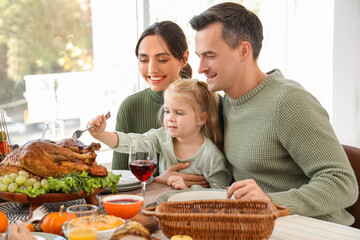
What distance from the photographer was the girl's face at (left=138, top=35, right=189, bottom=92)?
100 inches

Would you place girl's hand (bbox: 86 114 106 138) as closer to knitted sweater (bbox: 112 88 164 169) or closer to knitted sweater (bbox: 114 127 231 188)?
knitted sweater (bbox: 114 127 231 188)

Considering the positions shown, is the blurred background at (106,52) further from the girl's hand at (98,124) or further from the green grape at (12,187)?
the green grape at (12,187)

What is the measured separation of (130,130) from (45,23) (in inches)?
57.6

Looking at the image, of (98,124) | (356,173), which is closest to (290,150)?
(356,173)

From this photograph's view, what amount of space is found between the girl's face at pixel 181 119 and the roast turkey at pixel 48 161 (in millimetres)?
627

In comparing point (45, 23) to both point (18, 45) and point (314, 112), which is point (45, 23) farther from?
point (314, 112)

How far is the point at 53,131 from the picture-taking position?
71.8 inches

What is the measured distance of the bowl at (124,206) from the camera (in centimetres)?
139

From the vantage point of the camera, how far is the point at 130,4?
397cm

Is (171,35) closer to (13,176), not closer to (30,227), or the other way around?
(13,176)

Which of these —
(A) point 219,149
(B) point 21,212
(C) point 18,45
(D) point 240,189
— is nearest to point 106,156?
(C) point 18,45

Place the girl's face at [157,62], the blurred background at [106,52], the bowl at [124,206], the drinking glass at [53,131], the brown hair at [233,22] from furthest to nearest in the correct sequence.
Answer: the blurred background at [106,52]
the girl's face at [157,62]
the brown hair at [233,22]
the drinking glass at [53,131]
the bowl at [124,206]

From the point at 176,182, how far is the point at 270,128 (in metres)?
0.42

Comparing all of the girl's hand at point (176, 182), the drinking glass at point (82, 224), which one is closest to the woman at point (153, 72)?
the girl's hand at point (176, 182)
